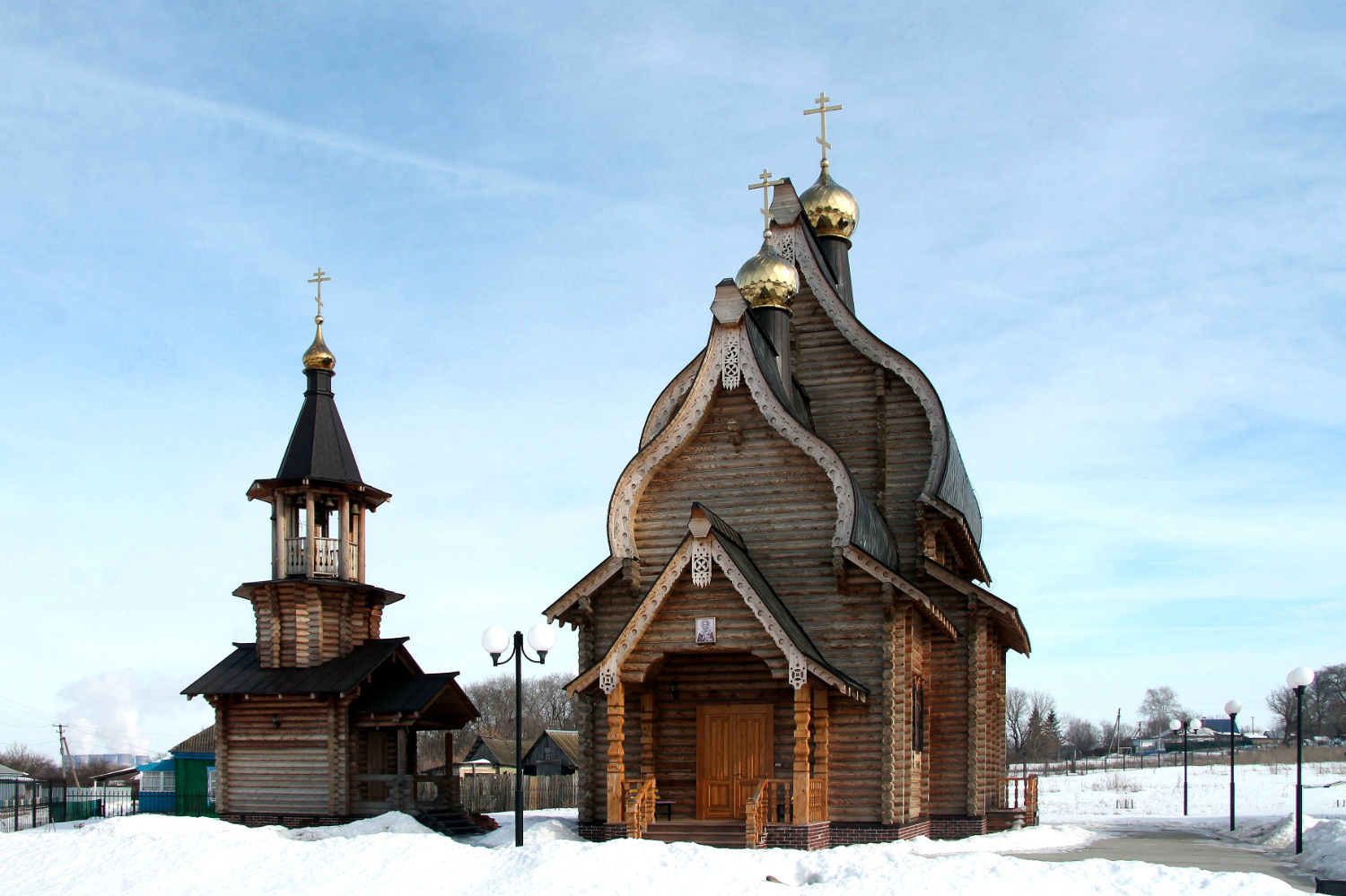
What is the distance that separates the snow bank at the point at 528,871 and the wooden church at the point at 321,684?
655cm

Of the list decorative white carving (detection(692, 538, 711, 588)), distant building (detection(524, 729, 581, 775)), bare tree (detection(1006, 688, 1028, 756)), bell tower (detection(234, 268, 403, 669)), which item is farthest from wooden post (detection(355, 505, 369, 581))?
bare tree (detection(1006, 688, 1028, 756))

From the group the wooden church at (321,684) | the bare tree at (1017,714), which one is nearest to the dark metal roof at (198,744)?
the wooden church at (321,684)

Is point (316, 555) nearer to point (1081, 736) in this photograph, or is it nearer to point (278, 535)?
point (278, 535)

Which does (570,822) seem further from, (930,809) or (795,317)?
(795,317)

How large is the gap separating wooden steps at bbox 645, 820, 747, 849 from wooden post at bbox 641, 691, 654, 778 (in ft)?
4.85

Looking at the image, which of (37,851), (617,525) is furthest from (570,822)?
(37,851)

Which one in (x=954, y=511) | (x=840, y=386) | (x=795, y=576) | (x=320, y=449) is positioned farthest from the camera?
(x=320, y=449)

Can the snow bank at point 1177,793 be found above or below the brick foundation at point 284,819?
below

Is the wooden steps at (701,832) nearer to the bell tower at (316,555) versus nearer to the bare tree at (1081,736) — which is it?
the bell tower at (316,555)

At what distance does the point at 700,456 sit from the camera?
19.5 m

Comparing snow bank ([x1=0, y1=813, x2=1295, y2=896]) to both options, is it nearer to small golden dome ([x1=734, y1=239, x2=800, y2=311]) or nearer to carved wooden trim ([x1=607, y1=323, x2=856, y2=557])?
carved wooden trim ([x1=607, y1=323, x2=856, y2=557])

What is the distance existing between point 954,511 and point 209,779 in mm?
23390

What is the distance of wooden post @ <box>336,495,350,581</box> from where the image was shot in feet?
85.6

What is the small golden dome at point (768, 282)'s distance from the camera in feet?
69.4
